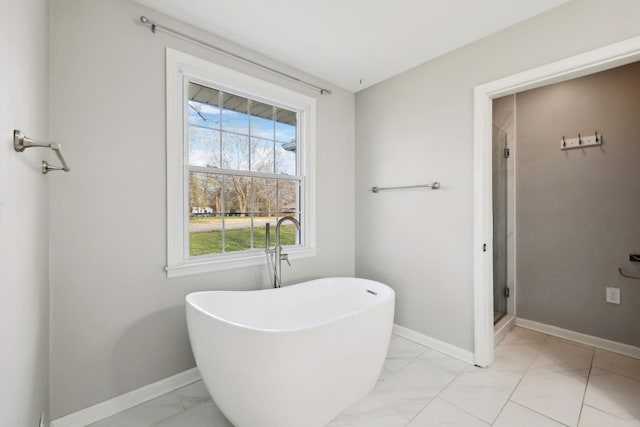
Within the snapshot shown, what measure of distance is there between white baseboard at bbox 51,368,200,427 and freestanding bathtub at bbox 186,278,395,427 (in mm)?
545

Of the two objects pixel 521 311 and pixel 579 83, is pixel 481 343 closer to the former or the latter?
pixel 521 311

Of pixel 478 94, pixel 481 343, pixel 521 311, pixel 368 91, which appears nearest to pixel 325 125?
pixel 368 91

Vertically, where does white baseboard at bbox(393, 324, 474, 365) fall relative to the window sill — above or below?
below

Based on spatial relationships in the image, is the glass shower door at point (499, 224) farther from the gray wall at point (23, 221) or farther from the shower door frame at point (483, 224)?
the gray wall at point (23, 221)

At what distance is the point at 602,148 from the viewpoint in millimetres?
2391

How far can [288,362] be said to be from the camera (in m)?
1.29

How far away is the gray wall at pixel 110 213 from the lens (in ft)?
4.95

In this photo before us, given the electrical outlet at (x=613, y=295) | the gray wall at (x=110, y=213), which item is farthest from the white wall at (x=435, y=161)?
the gray wall at (x=110, y=213)

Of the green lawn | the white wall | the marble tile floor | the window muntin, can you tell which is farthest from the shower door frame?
the green lawn

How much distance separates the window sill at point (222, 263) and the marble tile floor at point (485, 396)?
0.78 meters

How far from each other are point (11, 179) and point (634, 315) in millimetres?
3827

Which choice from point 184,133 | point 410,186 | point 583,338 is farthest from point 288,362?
point 583,338

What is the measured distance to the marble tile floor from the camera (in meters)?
1.58

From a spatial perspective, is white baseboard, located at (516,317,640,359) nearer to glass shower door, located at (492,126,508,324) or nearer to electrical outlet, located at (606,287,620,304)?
glass shower door, located at (492,126,508,324)
